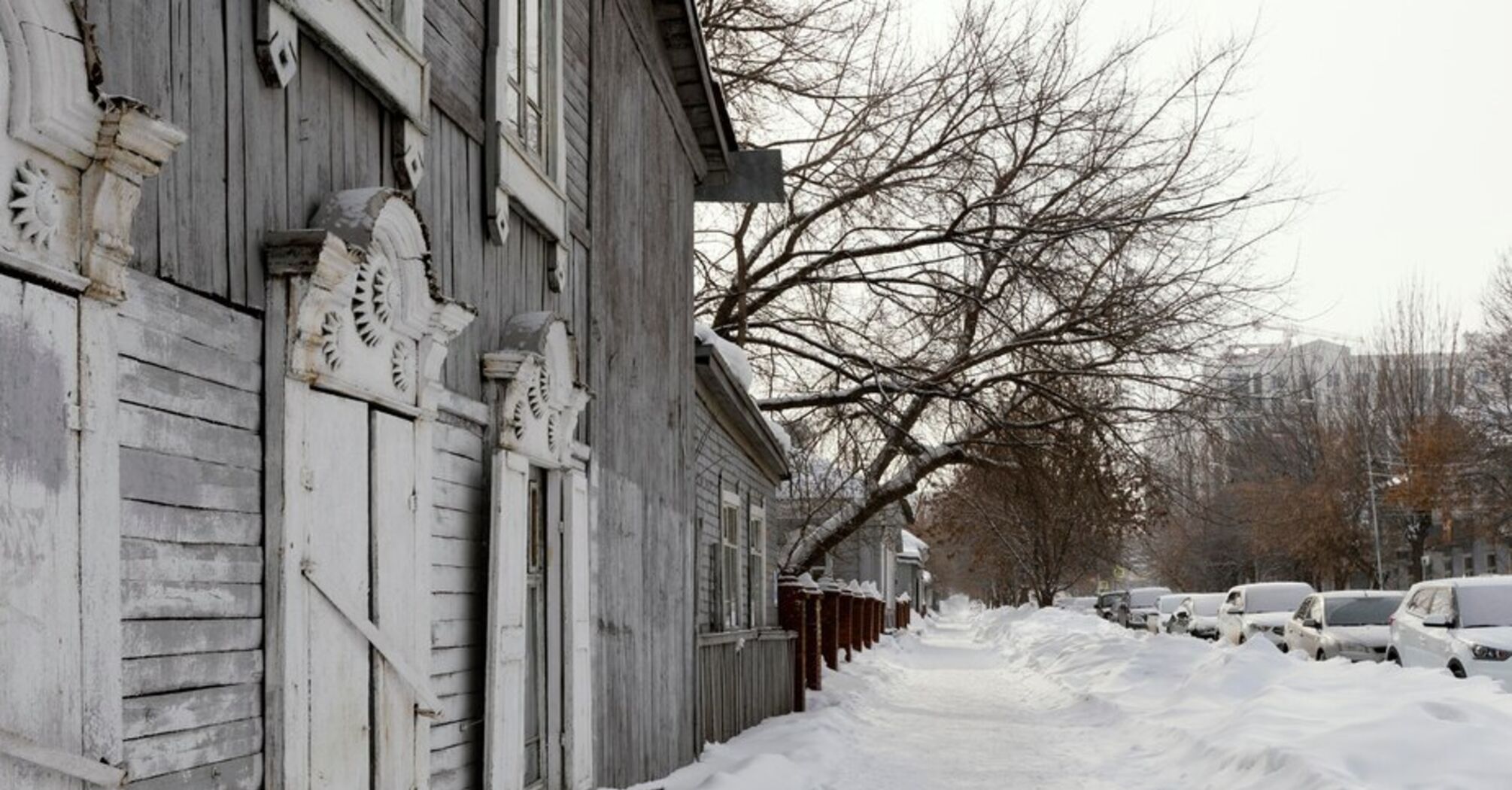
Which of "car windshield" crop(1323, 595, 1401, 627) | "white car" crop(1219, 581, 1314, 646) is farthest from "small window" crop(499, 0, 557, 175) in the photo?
"white car" crop(1219, 581, 1314, 646)

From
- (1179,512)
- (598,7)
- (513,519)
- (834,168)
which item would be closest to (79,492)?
(513,519)

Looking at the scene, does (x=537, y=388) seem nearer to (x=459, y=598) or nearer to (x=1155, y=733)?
(x=459, y=598)

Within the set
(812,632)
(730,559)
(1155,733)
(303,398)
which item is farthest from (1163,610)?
(303,398)

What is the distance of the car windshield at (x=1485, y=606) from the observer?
17438mm

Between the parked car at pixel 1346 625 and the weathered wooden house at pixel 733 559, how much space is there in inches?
369

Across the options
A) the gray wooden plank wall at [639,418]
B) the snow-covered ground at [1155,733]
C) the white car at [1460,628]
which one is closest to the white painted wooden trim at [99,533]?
the gray wooden plank wall at [639,418]

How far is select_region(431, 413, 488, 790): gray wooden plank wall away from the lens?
584 centimetres

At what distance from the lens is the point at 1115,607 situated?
63.5 metres

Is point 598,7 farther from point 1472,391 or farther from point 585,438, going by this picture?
point 1472,391

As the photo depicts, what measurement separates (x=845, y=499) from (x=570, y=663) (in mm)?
18465

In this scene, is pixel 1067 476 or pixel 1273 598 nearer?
pixel 1067 476

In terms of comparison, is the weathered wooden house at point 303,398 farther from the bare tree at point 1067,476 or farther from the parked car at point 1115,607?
the parked car at point 1115,607

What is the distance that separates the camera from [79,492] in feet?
10.1

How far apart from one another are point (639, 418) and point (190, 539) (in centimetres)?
653
